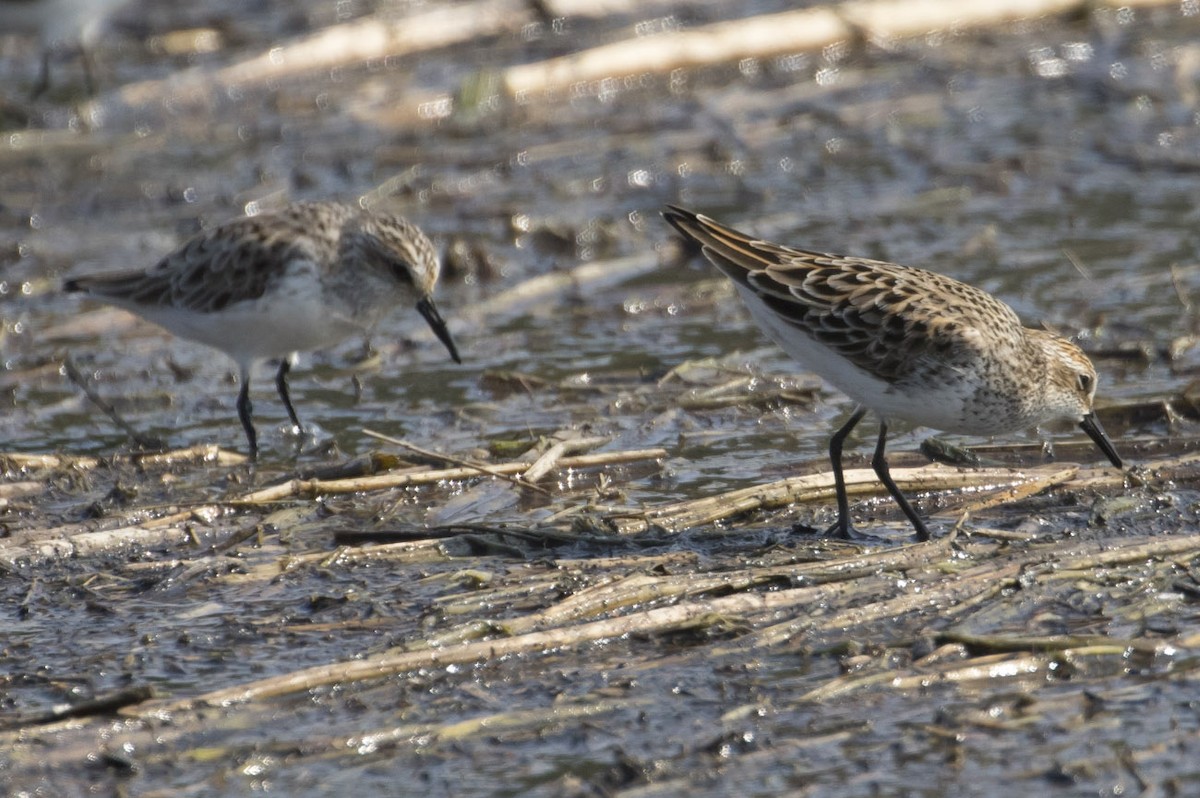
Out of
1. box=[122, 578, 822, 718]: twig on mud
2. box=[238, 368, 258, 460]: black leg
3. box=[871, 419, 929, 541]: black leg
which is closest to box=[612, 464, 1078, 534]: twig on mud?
box=[871, 419, 929, 541]: black leg

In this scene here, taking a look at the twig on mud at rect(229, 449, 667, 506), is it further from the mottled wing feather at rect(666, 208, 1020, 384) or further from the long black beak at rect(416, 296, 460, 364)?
the mottled wing feather at rect(666, 208, 1020, 384)

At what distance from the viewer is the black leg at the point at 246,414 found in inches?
365

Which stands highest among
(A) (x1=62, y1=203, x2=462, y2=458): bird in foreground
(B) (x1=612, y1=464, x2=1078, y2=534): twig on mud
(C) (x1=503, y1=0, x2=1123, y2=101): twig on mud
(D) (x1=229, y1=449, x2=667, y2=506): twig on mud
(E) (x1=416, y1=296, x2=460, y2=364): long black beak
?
(C) (x1=503, y1=0, x2=1123, y2=101): twig on mud

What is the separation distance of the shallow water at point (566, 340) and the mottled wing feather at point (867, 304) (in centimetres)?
90

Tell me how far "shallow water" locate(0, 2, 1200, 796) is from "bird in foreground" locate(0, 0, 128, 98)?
0.31 metres

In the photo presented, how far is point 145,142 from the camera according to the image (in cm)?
1507

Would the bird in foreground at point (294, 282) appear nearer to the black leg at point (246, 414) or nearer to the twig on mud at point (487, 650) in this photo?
the black leg at point (246, 414)

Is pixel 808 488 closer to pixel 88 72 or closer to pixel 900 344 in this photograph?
pixel 900 344

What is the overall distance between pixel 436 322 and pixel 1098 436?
3.50m

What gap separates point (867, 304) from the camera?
25.1 feet

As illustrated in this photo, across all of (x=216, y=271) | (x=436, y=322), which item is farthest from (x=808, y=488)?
(x=216, y=271)

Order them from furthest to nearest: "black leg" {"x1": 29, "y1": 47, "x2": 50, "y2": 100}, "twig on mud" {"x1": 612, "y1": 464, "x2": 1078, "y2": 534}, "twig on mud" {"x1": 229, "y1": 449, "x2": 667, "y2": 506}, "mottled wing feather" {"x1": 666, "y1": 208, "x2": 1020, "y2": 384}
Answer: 1. "black leg" {"x1": 29, "y1": 47, "x2": 50, "y2": 100}
2. "twig on mud" {"x1": 229, "y1": 449, "x2": 667, "y2": 506}
3. "twig on mud" {"x1": 612, "y1": 464, "x2": 1078, "y2": 534}
4. "mottled wing feather" {"x1": 666, "y1": 208, "x2": 1020, "y2": 384}

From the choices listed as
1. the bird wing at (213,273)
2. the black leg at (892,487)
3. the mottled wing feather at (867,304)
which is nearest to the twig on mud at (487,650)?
the black leg at (892,487)

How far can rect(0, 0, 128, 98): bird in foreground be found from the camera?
637 inches
